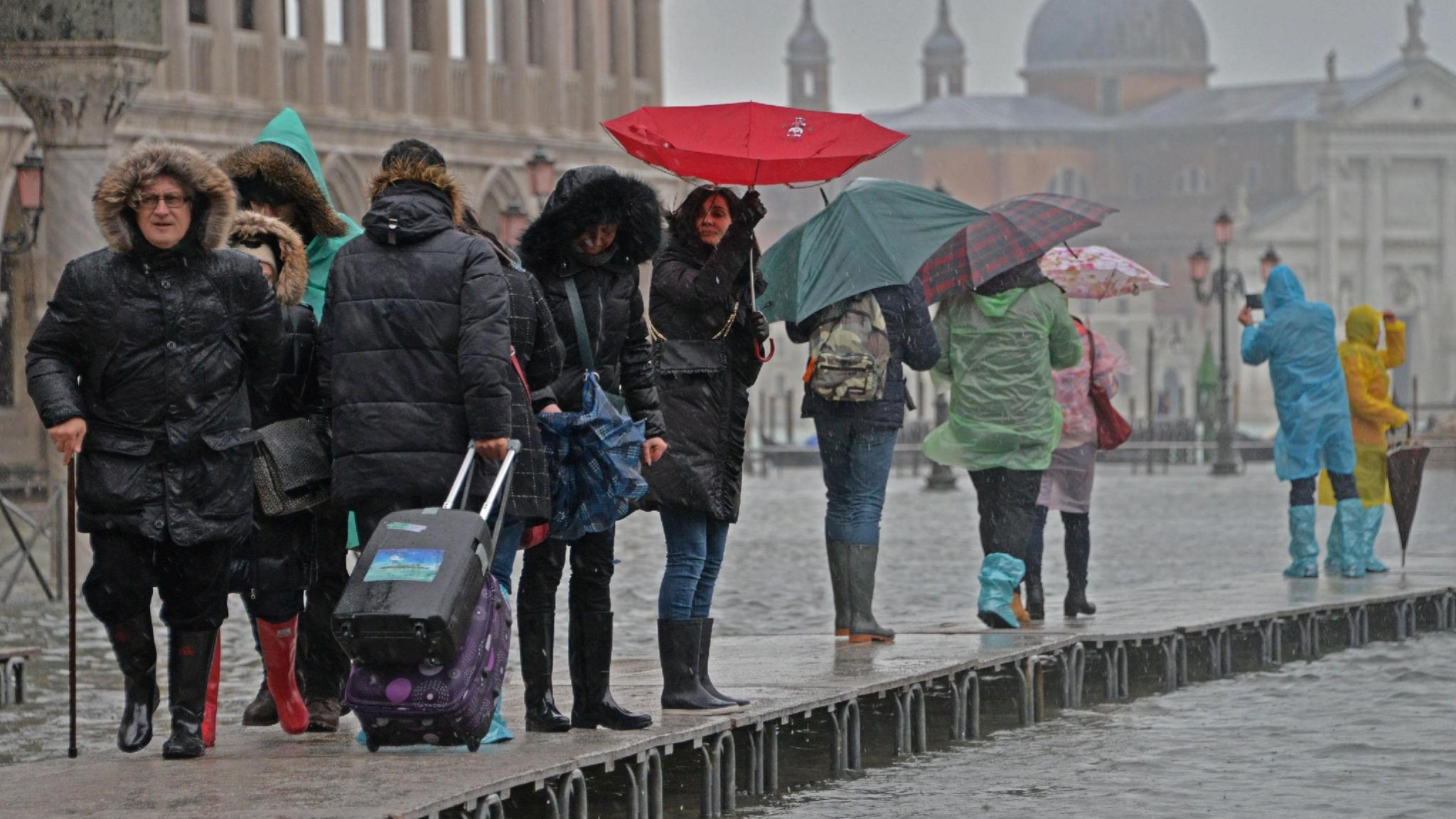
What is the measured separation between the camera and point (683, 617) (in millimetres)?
7871

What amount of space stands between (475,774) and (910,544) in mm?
14295

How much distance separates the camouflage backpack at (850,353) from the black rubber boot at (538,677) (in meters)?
2.44

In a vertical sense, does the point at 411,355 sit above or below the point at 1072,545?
above

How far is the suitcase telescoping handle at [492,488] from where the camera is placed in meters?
6.74

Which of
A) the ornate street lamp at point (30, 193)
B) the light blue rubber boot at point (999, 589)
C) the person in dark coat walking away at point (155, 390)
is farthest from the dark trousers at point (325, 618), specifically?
the ornate street lamp at point (30, 193)

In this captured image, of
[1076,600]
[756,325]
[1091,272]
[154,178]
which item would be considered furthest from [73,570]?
[1091,272]

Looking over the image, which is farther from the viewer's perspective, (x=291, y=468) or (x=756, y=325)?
(x=756, y=325)

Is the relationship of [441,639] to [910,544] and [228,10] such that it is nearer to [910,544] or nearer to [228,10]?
[910,544]

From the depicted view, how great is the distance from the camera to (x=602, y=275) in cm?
744

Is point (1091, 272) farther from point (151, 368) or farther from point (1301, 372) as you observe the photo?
point (151, 368)

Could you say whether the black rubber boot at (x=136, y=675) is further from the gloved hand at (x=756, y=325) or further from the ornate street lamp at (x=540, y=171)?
the ornate street lamp at (x=540, y=171)

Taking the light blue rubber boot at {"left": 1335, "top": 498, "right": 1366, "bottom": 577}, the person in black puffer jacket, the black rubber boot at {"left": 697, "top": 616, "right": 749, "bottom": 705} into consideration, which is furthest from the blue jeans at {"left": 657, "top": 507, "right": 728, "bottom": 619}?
the light blue rubber boot at {"left": 1335, "top": 498, "right": 1366, "bottom": 577}

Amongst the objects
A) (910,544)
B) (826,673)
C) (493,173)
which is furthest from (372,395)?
(493,173)

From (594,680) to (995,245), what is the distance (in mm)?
3713
